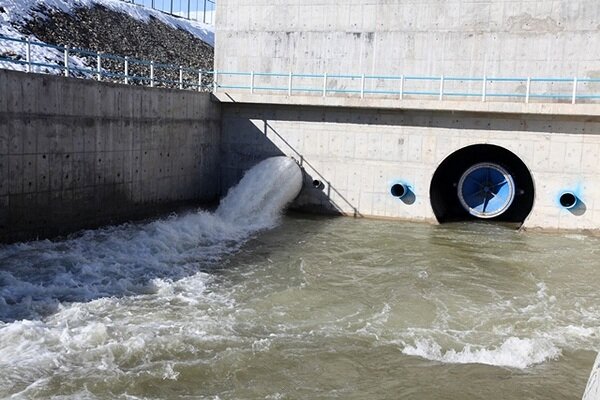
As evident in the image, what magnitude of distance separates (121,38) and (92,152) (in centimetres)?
2266

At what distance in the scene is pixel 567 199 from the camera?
1730 centimetres

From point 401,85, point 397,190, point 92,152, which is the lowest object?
point 397,190

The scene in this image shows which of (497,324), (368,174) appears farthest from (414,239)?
(497,324)

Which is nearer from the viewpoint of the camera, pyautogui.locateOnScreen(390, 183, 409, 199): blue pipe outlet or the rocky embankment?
pyautogui.locateOnScreen(390, 183, 409, 199): blue pipe outlet

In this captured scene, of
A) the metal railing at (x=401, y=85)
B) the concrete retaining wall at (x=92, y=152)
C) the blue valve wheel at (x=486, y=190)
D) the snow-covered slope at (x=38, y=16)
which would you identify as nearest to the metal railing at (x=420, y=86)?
the metal railing at (x=401, y=85)

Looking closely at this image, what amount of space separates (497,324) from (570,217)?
878 centimetres

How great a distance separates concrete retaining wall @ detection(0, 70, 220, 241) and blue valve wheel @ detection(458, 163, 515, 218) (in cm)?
801

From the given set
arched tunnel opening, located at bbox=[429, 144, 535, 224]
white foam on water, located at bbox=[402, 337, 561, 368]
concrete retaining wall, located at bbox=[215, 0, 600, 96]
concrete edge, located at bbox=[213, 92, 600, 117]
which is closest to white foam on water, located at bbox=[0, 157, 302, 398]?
white foam on water, located at bbox=[402, 337, 561, 368]

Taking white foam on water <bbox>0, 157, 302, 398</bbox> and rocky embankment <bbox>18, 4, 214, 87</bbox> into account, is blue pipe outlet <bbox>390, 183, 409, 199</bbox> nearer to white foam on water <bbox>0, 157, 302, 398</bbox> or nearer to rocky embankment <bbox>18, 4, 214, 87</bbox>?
white foam on water <bbox>0, 157, 302, 398</bbox>

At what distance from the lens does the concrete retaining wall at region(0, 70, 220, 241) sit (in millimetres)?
12227

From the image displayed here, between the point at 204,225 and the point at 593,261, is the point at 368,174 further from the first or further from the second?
the point at 593,261

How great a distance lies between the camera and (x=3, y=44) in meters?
24.5

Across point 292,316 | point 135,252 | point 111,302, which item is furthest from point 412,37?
point 111,302

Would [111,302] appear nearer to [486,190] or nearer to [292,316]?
[292,316]
